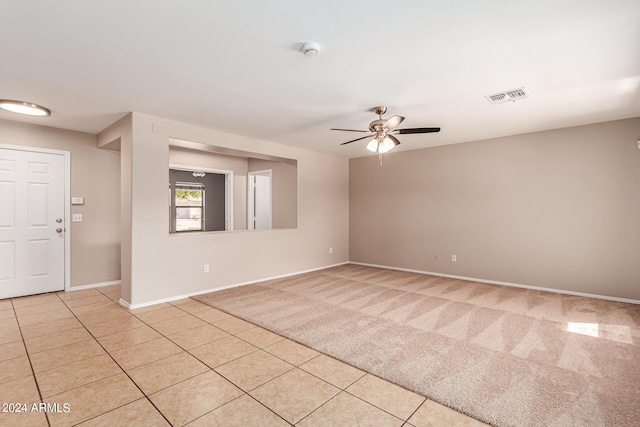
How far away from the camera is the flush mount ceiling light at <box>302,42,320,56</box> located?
2.30 m

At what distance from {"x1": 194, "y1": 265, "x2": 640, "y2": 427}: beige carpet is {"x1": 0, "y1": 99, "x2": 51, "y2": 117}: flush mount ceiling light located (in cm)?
308

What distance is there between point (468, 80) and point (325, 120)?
187 centimetres

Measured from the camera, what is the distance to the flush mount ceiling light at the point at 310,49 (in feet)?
7.53

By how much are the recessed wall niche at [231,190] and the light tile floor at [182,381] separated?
109 inches

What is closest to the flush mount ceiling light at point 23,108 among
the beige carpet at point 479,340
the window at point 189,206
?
the beige carpet at point 479,340

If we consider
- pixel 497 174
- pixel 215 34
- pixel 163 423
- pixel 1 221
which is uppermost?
pixel 215 34

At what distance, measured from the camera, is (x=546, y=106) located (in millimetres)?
3678

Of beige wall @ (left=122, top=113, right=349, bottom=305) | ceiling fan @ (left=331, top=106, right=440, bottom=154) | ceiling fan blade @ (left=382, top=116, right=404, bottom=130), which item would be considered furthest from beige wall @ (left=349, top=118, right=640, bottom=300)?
ceiling fan blade @ (left=382, top=116, right=404, bottom=130)

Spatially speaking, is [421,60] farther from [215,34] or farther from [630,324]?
[630,324]

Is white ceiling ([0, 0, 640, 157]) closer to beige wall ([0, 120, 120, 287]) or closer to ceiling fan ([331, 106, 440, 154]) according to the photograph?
ceiling fan ([331, 106, 440, 154])

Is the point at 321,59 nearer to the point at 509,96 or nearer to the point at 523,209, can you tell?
the point at 509,96

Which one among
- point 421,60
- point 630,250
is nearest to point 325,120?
point 421,60

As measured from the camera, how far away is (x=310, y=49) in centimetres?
233

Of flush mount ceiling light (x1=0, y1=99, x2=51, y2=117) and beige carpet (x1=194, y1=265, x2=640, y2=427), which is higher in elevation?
flush mount ceiling light (x1=0, y1=99, x2=51, y2=117)
